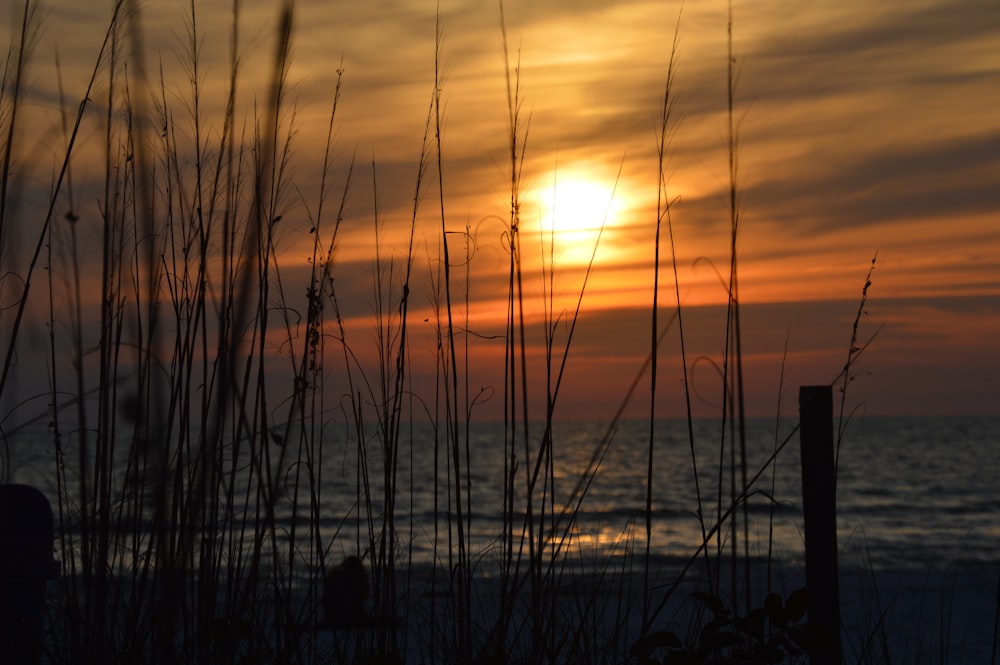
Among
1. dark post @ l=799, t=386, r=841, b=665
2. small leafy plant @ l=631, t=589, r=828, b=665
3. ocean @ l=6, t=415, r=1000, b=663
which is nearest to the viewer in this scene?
small leafy plant @ l=631, t=589, r=828, b=665

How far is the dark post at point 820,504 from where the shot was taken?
1562 millimetres

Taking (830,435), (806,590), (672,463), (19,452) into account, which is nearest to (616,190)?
(830,435)

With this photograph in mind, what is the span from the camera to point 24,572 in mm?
1313

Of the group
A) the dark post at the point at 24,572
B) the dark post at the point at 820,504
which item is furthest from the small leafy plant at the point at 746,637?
the dark post at the point at 24,572

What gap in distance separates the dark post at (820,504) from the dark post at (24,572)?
118 centimetres

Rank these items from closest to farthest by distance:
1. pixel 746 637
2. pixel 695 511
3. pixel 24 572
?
pixel 24 572, pixel 746 637, pixel 695 511

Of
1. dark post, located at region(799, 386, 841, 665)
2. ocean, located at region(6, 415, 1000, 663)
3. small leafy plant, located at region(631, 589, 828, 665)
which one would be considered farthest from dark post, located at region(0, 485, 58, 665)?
dark post, located at region(799, 386, 841, 665)

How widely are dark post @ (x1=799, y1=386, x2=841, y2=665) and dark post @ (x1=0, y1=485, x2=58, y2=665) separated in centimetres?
118

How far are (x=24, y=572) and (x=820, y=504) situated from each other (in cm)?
123

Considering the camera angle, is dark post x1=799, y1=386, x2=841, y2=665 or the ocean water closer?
dark post x1=799, y1=386, x2=841, y2=665

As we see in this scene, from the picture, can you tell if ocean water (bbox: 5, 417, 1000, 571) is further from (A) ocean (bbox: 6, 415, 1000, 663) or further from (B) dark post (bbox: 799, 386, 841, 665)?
(B) dark post (bbox: 799, 386, 841, 665)

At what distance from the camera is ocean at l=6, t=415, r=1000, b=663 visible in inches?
68.4

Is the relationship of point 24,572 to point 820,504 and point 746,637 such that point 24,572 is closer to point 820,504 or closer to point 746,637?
point 746,637

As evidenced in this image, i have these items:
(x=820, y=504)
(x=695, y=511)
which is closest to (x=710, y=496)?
(x=695, y=511)
